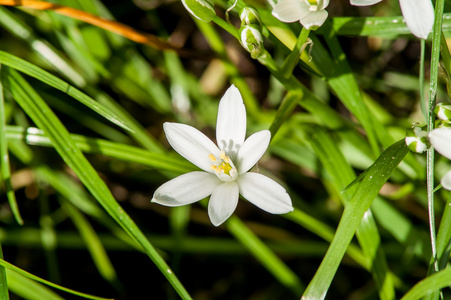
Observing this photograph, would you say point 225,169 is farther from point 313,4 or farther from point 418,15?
point 418,15

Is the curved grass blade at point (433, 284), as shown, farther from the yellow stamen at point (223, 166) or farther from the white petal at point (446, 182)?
the yellow stamen at point (223, 166)

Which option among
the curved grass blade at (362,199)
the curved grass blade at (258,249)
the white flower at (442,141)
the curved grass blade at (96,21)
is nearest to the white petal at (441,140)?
the white flower at (442,141)

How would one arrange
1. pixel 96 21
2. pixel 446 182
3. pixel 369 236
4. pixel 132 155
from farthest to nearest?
pixel 96 21
pixel 132 155
pixel 369 236
pixel 446 182

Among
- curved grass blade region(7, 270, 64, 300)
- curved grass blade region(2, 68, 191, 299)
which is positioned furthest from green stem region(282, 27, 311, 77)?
curved grass blade region(7, 270, 64, 300)

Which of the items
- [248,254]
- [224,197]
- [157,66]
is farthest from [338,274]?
[157,66]

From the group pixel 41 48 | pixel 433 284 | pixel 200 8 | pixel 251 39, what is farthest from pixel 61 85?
pixel 433 284
